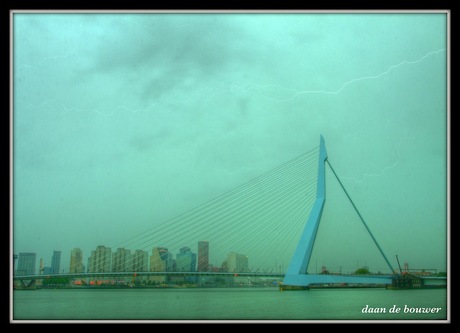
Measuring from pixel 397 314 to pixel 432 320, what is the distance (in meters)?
0.32

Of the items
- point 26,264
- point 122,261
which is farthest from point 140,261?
point 26,264

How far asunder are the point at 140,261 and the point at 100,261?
98cm

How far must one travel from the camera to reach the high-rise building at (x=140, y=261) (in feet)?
26.3

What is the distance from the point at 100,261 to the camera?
7387 millimetres

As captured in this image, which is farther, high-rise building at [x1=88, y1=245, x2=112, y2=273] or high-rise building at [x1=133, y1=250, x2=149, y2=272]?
high-rise building at [x1=133, y1=250, x2=149, y2=272]

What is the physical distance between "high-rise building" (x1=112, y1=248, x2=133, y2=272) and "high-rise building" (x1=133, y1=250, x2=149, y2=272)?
8cm

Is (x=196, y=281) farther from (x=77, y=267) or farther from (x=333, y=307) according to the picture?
(x=333, y=307)

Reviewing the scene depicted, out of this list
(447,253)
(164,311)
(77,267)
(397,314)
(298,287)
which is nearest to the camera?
(447,253)

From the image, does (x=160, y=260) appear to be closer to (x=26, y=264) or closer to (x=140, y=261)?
(x=140, y=261)

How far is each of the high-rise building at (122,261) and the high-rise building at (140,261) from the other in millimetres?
83

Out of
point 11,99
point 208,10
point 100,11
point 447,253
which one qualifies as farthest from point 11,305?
point 447,253

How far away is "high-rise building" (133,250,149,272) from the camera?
26.3 feet

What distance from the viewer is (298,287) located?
8766 mm

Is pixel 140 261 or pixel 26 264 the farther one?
pixel 140 261
